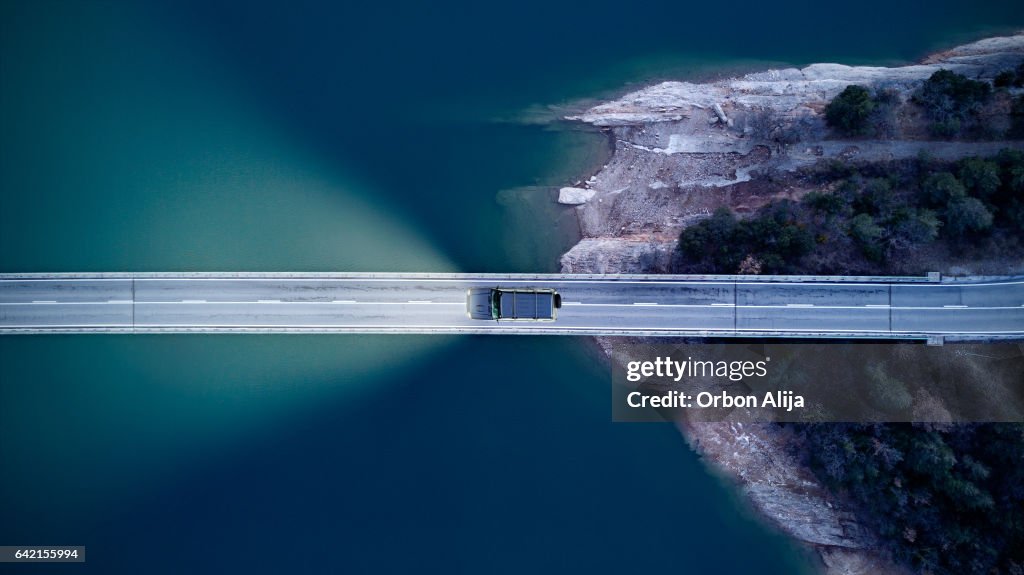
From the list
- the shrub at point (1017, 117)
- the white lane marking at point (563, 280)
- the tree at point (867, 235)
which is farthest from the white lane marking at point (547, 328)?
the shrub at point (1017, 117)

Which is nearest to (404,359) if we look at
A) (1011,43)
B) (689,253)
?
(689,253)

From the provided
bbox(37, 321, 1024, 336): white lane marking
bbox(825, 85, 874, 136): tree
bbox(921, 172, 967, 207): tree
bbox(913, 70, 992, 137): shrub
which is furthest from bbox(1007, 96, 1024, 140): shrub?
bbox(37, 321, 1024, 336): white lane marking

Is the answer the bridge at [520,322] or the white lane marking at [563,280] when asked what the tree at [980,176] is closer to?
the bridge at [520,322]

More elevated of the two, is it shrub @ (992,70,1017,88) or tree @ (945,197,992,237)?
shrub @ (992,70,1017,88)

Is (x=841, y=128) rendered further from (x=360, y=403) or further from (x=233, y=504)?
(x=233, y=504)

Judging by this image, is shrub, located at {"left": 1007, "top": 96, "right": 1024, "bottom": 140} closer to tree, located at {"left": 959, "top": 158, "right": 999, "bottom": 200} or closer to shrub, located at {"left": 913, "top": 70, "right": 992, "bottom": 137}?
shrub, located at {"left": 913, "top": 70, "right": 992, "bottom": 137}

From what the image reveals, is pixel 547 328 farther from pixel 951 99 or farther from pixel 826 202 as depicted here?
pixel 951 99

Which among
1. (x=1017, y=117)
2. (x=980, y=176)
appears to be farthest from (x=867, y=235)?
(x=1017, y=117)
